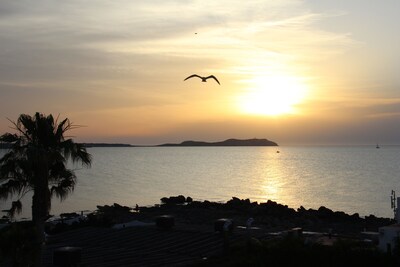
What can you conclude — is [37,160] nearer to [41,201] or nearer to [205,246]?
[41,201]

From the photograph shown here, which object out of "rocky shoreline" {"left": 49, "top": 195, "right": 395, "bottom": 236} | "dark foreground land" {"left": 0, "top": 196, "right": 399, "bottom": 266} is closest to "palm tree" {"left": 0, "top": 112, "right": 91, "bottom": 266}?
"dark foreground land" {"left": 0, "top": 196, "right": 399, "bottom": 266}

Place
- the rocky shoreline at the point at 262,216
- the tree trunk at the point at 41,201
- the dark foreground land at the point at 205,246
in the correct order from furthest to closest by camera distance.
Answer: the rocky shoreline at the point at 262,216
the tree trunk at the point at 41,201
the dark foreground land at the point at 205,246

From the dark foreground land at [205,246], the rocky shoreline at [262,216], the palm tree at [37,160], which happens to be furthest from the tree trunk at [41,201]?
the rocky shoreline at [262,216]

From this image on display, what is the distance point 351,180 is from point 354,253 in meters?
112

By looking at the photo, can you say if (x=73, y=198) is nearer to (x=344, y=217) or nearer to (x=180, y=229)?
(x=344, y=217)

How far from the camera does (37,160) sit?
1584cm

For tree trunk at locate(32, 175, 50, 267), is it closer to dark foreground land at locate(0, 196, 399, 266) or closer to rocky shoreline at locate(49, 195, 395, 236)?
dark foreground land at locate(0, 196, 399, 266)

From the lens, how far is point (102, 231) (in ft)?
84.6

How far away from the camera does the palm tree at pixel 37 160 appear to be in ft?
52.7

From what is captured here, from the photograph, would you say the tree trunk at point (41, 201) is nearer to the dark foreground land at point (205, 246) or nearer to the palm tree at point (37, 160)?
the palm tree at point (37, 160)

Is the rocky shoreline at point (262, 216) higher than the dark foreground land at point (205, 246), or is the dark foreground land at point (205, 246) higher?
the dark foreground land at point (205, 246)

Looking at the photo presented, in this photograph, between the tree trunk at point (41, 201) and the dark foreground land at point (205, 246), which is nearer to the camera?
the dark foreground land at point (205, 246)

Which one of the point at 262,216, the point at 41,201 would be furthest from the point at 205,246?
the point at 262,216

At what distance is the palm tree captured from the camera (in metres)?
16.1
